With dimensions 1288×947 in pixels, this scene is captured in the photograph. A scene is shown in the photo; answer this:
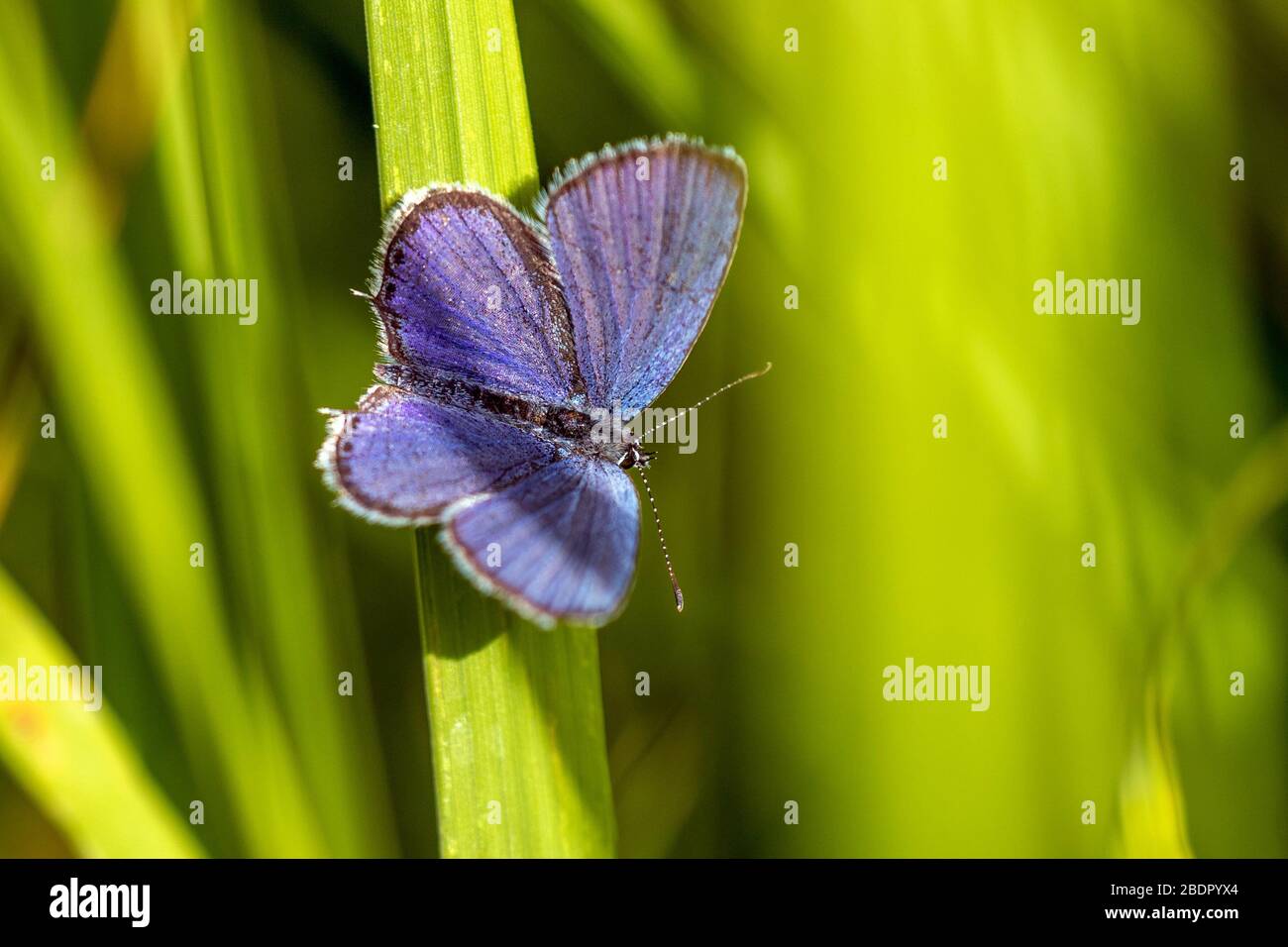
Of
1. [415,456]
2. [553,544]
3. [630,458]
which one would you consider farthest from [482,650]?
[630,458]

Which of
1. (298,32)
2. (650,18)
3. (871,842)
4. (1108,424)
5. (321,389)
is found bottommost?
(871,842)

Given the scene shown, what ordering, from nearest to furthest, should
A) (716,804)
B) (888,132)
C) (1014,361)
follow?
(888,132)
(1014,361)
(716,804)

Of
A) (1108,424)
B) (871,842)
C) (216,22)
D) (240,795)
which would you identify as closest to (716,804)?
(871,842)

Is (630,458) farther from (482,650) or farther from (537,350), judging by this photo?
(482,650)

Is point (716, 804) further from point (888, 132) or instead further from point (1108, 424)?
point (888, 132)

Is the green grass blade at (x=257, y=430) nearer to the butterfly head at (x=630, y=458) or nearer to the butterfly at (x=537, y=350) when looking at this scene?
the butterfly at (x=537, y=350)
